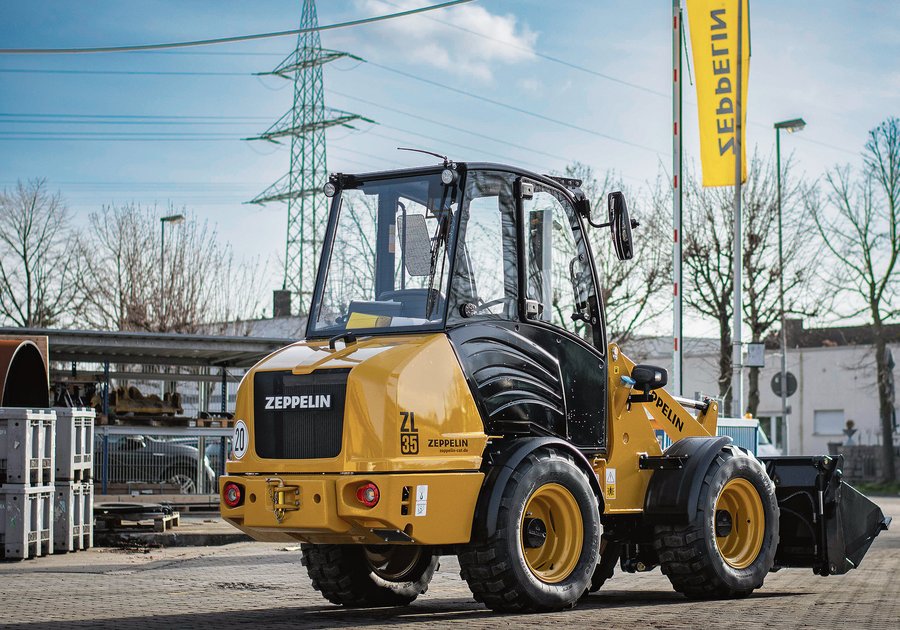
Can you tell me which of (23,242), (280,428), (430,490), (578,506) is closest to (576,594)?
(578,506)

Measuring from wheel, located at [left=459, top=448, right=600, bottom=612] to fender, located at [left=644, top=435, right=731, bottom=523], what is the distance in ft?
3.21

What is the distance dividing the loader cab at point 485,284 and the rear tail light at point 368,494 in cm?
100

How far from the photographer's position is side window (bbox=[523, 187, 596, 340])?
9016 mm

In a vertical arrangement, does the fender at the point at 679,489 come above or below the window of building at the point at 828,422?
above

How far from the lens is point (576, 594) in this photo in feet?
27.8

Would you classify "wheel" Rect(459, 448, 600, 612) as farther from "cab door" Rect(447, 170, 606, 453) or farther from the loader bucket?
the loader bucket

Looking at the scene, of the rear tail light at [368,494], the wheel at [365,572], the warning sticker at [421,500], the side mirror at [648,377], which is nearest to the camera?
the rear tail light at [368,494]

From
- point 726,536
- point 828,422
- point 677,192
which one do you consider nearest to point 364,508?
point 726,536

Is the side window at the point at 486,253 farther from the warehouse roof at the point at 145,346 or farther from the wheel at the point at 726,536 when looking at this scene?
the warehouse roof at the point at 145,346

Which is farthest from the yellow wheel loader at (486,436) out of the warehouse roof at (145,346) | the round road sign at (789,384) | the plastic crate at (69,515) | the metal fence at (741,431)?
the round road sign at (789,384)

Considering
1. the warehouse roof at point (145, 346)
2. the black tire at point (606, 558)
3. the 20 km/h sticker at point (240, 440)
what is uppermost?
the warehouse roof at point (145, 346)

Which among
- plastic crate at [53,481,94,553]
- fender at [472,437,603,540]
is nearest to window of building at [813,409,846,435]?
plastic crate at [53,481,94,553]

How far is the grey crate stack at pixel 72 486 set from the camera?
15.2 metres

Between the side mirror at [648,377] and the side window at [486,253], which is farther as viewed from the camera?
the side mirror at [648,377]
